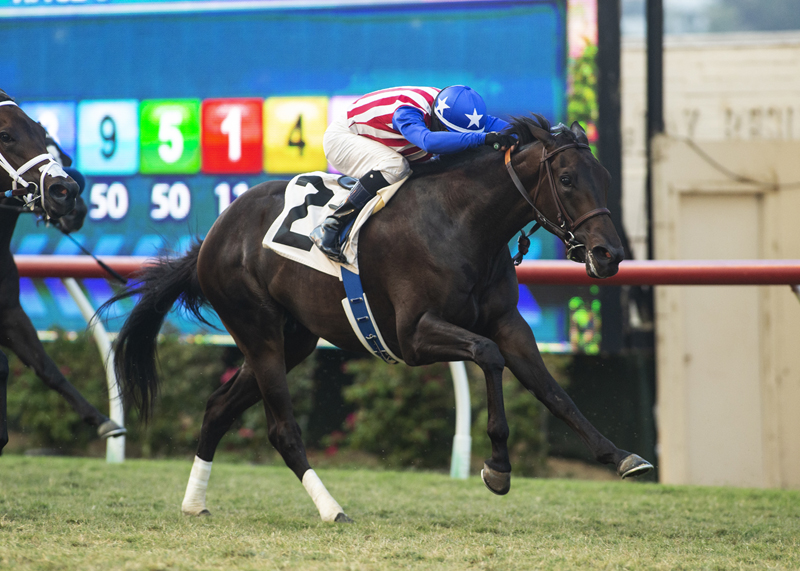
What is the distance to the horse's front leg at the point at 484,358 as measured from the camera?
100 inches

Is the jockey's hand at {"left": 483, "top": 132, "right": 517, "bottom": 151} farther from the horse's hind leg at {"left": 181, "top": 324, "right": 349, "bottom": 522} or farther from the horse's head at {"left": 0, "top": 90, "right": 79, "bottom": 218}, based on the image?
the horse's head at {"left": 0, "top": 90, "right": 79, "bottom": 218}

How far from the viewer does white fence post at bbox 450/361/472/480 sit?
4.30 metres

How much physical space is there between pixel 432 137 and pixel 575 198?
0.50m

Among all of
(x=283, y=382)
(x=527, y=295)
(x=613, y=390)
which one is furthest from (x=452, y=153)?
(x=527, y=295)

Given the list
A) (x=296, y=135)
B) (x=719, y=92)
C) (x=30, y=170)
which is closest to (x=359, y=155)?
(x=30, y=170)

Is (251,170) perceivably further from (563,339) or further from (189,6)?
(563,339)

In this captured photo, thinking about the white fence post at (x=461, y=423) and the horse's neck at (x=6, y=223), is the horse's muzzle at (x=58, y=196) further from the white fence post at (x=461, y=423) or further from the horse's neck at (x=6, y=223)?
the white fence post at (x=461, y=423)

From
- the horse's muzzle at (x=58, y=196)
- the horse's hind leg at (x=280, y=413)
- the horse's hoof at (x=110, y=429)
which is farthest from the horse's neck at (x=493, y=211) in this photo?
the horse's hoof at (x=110, y=429)

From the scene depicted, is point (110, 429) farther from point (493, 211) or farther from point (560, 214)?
point (560, 214)

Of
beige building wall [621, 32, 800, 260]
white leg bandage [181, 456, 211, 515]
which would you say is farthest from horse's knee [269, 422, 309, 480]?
beige building wall [621, 32, 800, 260]

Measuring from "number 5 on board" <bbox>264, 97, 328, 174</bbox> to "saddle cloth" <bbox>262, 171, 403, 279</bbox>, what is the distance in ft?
8.15

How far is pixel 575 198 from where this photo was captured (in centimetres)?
259

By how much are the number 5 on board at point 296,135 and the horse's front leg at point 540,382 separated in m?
3.20

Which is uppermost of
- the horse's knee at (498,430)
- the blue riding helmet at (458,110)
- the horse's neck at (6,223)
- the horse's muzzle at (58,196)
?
the blue riding helmet at (458,110)
